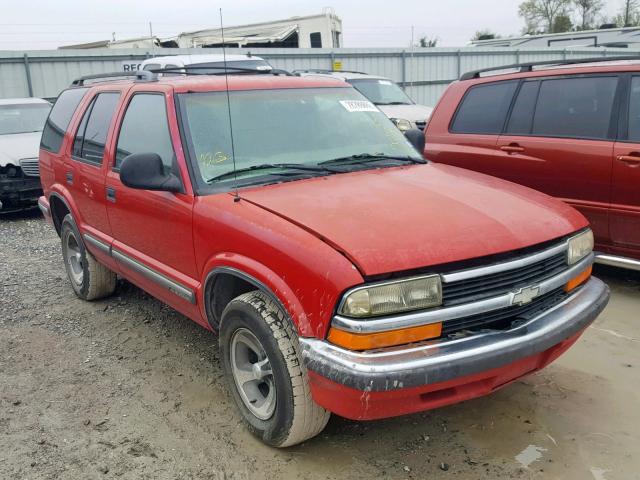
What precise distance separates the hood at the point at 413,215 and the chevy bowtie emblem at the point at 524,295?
202 mm

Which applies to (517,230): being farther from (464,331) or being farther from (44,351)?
(44,351)

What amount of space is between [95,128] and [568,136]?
3845 millimetres

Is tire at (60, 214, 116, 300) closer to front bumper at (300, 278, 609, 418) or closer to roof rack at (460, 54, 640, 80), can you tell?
front bumper at (300, 278, 609, 418)

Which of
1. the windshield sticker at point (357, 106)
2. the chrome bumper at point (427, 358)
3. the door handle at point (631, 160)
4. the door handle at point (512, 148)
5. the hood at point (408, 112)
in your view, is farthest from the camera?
the hood at point (408, 112)

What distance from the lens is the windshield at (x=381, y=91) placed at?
11708mm

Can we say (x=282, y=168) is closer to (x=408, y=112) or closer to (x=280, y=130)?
(x=280, y=130)

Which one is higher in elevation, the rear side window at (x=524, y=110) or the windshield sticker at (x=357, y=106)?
the windshield sticker at (x=357, y=106)

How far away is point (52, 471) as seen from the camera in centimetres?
293

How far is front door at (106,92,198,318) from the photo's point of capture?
3.43 meters

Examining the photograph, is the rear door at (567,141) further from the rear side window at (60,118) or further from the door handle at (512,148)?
the rear side window at (60,118)

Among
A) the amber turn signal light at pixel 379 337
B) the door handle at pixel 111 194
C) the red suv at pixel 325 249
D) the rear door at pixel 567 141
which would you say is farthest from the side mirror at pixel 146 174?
the rear door at pixel 567 141

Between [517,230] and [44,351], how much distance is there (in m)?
3.38

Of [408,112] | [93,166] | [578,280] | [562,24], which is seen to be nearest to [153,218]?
[93,166]

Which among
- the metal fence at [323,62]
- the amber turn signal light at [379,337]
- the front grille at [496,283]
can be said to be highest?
the metal fence at [323,62]
